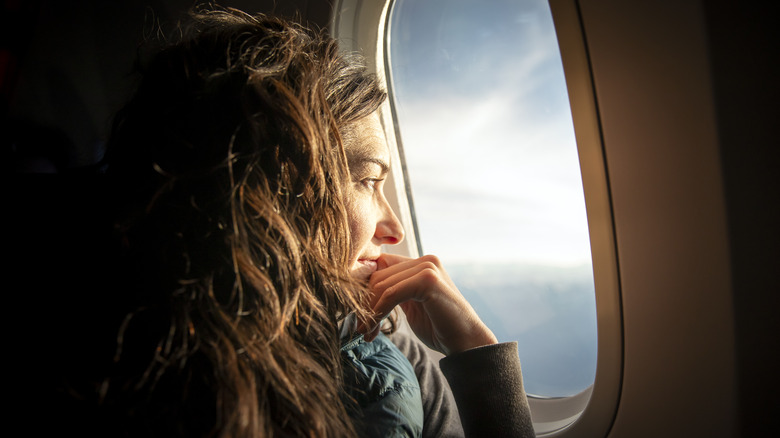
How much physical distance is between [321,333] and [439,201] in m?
0.85

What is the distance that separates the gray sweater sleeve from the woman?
0.14 metres

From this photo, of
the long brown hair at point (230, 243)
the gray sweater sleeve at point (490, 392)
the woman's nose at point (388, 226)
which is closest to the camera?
the long brown hair at point (230, 243)

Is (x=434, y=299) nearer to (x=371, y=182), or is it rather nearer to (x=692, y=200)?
(x=371, y=182)

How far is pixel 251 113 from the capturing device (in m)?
0.55

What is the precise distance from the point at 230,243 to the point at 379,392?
1.62ft

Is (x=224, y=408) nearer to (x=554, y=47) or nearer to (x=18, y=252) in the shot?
(x=18, y=252)

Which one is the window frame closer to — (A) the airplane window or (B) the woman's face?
(A) the airplane window

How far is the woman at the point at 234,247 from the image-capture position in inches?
18.3

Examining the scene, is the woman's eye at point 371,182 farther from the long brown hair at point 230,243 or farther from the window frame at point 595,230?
the window frame at point 595,230

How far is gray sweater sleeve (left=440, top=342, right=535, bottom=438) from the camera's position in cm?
78

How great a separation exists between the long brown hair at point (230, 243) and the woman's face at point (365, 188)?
0.12 metres

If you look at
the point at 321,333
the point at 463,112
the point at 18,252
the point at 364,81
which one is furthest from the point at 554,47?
the point at 18,252

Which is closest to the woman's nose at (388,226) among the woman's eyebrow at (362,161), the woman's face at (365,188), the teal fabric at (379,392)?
the woman's face at (365,188)

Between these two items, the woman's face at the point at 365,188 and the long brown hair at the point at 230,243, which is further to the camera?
the woman's face at the point at 365,188
